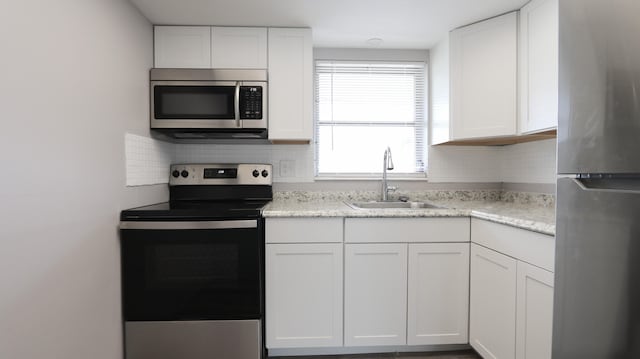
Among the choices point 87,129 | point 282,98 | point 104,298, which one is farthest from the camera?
point 282,98

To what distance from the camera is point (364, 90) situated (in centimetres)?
246

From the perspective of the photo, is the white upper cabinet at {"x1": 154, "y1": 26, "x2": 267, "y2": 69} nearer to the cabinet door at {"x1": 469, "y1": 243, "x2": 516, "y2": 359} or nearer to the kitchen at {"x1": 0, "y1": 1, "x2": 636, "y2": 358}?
the kitchen at {"x1": 0, "y1": 1, "x2": 636, "y2": 358}

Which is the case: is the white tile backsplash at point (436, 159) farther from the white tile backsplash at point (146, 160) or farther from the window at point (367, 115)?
the window at point (367, 115)

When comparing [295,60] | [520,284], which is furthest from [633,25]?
[295,60]

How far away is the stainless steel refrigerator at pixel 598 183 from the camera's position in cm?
76

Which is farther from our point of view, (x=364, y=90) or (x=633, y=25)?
(x=364, y=90)

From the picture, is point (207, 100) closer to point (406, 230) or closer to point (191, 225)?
point (191, 225)

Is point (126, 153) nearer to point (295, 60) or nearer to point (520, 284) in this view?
point (295, 60)

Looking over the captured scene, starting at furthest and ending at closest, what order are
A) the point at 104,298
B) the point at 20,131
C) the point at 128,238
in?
the point at 128,238, the point at 104,298, the point at 20,131

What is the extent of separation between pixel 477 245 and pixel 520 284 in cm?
34

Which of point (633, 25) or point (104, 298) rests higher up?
point (633, 25)

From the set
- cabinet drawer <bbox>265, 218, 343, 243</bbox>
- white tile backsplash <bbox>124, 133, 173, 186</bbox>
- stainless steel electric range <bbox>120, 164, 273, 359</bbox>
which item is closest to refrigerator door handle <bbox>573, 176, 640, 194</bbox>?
cabinet drawer <bbox>265, 218, 343, 243</bbox>

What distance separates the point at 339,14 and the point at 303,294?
5.69ft

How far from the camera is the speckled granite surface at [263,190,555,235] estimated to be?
1.50 m
